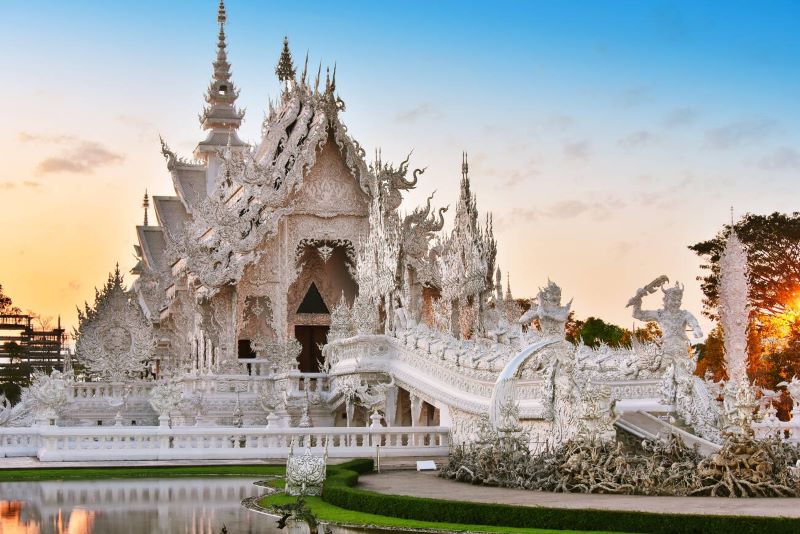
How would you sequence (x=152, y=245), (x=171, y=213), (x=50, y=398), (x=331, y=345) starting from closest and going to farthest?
(x=50, y=398) < (x=331, y=345) < (x=171, y=213) < (x=152, y=245)

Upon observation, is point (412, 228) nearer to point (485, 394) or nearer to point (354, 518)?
point (485, 394)

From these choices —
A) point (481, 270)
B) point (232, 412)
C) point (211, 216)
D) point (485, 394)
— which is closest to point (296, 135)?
point (211, 216)

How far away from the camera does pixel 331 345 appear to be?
25.7 m

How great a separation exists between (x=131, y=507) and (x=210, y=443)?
20.8ft

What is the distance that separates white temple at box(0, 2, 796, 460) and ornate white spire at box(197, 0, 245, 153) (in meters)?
7.33

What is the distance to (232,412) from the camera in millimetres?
25344

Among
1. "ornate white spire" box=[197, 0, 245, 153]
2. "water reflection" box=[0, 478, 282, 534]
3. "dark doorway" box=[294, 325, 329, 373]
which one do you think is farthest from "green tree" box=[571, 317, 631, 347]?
"water reflection" box=[0, 478, 282, 534]

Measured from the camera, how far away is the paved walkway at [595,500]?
11.7 m

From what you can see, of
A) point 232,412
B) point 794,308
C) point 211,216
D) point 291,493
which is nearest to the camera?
point 291,493

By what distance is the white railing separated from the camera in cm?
1897

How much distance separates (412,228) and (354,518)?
54.1ft

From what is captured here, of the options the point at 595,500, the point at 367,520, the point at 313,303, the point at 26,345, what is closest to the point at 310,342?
the point at 313,303

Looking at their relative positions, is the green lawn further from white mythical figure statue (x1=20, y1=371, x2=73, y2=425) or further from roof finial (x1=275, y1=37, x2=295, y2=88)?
roof finial (x1=275, y1=37, x2=295, y2=88)

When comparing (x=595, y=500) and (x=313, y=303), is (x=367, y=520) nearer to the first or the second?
(x=595, y=500)
